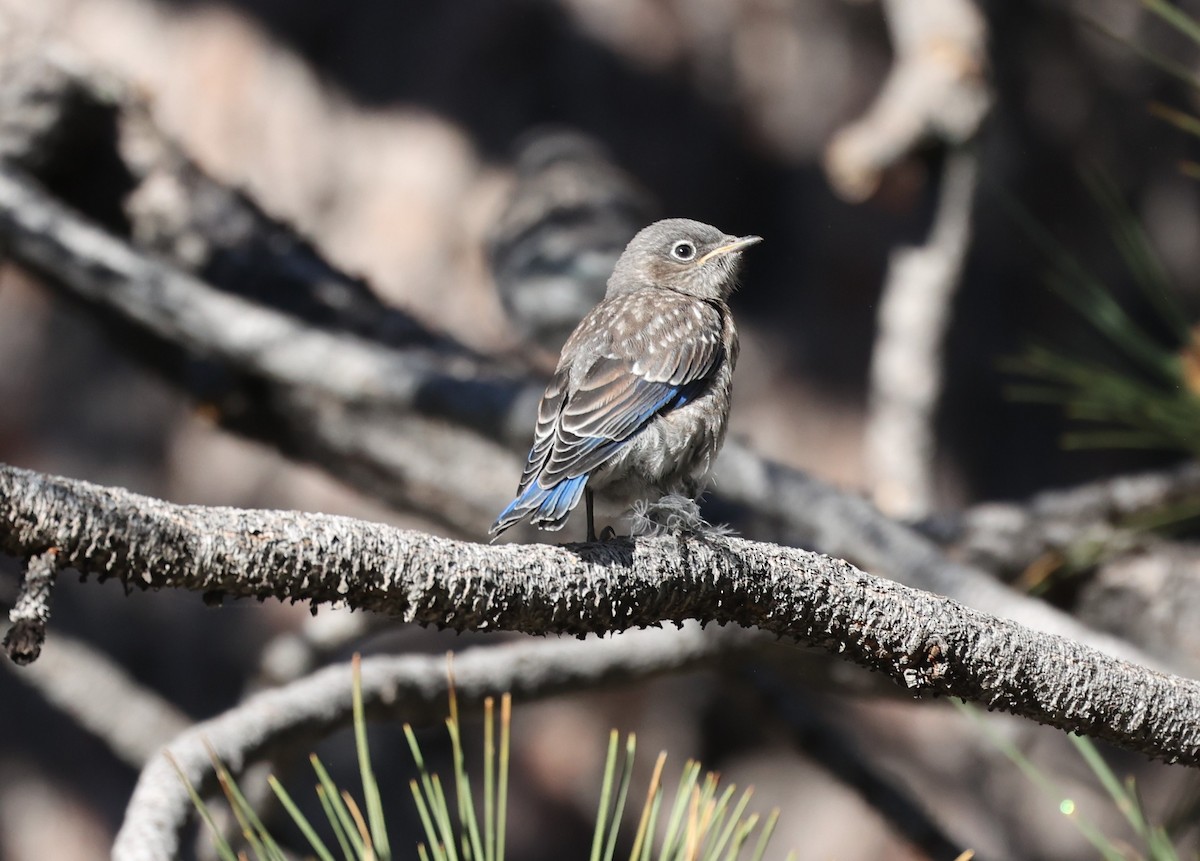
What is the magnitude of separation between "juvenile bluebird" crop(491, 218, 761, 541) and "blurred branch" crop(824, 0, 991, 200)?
1083 mm

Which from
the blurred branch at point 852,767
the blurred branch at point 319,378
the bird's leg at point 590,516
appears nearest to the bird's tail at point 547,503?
the bird's leg at point 590,516

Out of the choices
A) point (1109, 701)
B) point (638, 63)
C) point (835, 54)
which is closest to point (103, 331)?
point (638, 63)

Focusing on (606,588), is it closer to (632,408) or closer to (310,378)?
(632,408)

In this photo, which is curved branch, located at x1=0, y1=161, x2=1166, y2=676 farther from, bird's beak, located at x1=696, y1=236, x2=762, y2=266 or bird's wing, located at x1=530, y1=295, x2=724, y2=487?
bird's wing, located at x1=530, y1=295, x2=724, y2=487

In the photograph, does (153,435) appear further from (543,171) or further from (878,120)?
(878,120)

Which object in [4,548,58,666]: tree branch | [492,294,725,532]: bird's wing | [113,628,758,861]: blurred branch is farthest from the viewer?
[492,294,725,532]: bird's wing

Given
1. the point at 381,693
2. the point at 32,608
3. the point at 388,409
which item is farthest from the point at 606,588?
the point at 388,409

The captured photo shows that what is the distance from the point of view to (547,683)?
3422mm

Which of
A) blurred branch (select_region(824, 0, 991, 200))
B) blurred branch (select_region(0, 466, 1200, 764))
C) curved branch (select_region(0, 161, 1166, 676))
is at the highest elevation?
blurred branch (select_region(824, 0, 991, 200))

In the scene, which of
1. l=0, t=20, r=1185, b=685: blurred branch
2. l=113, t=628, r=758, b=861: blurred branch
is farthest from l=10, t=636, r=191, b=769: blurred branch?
l=113, t=628, r=758, b=861: blurred branch

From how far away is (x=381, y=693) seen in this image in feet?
9.70

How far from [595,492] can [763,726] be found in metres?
1.84

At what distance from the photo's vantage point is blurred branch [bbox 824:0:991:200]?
4.04m

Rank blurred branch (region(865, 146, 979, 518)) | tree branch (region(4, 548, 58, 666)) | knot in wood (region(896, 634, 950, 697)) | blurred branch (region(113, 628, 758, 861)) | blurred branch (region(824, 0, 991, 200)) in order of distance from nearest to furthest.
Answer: tree branch (region(4, 548, 58, 666)) < knot in wood (region(896, 634, 950, 697)) < blurred branch (region(113, 628, 758, 861)) < blurred branch (region(824, 0, 991, 200)) < blurred branch (region(865, 146, 979, 518))
